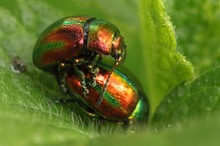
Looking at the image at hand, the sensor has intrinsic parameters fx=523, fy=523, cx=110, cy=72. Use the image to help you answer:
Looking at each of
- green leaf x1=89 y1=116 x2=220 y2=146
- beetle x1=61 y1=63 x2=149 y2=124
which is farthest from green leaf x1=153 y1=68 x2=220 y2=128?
green leaf x1=89 y1=116 x2=220 y2=146

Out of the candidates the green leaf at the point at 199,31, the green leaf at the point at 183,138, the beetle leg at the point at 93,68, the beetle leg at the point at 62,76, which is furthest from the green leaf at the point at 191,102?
the green leaf at the point at 183,138

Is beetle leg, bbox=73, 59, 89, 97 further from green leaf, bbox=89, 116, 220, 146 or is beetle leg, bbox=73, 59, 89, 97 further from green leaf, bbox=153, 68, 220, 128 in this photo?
green leaf, bbox=89, 116, 220, 146

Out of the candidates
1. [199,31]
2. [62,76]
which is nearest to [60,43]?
[62,76]

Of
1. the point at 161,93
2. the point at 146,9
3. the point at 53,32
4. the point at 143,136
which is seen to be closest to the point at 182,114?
the point at 161,93

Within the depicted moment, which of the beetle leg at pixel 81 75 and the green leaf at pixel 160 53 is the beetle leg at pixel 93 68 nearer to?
the beetle leg at pixel 81 75

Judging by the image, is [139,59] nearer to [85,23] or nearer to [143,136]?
[85,23]

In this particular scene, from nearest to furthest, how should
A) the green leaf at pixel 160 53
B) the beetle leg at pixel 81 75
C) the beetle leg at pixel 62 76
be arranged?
A: the green leaf at pixel 160 53, the beetle leg at pixel 81 75, the beetle leg at pixel 62 76

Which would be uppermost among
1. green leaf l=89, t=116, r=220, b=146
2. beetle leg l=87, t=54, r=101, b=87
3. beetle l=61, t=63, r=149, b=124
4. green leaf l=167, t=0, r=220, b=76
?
green leaf l=167, t=0, r=220, b=76

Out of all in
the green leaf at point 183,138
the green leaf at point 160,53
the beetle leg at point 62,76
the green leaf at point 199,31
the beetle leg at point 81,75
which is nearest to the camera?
the green leaf at point 183,138

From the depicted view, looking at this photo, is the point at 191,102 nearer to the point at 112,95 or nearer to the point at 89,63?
the point at 112,95
